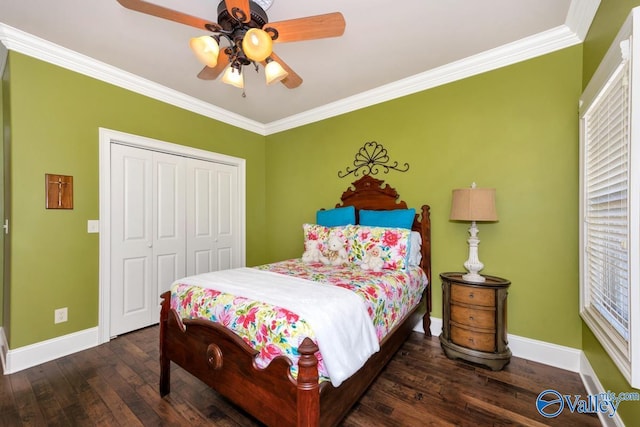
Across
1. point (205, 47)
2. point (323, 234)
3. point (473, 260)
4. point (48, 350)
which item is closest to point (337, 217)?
point (323, 234)

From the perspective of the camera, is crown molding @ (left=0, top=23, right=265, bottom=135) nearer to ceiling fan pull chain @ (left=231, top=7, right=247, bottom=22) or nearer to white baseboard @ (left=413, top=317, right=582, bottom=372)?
ceiling fan pull chain @ (left=231, top=7, right=247, bottom=22)

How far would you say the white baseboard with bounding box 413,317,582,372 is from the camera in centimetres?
207

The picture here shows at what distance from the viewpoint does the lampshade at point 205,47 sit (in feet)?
5.01

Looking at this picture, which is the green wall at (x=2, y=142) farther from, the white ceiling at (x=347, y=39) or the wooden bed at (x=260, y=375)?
the wooden bed at (x=260, y=375)

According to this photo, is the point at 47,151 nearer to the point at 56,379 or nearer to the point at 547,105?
the point at 56,379

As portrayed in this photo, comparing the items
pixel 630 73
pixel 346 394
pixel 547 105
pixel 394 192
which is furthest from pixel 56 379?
pixel 547 105

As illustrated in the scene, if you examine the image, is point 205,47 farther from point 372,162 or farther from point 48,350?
point 48,350

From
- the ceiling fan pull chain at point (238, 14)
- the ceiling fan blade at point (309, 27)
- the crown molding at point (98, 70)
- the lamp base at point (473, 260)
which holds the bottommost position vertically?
the lamp base at point (473, 260)

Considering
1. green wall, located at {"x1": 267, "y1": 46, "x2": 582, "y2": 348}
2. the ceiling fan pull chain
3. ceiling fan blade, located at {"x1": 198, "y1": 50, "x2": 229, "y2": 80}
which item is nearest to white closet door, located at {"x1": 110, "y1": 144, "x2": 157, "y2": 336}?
ceiling fan blade, located at {"x1": 198, "y1": 50, "x2": 229, "y2": 80}

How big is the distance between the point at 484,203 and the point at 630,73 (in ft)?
3.70

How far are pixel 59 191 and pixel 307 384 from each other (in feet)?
8.99

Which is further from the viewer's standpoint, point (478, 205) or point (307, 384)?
point (478, 205)

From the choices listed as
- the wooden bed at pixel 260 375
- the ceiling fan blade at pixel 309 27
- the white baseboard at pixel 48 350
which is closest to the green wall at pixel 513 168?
the wooden bed at pixel 260 375

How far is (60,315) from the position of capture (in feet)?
7.75
